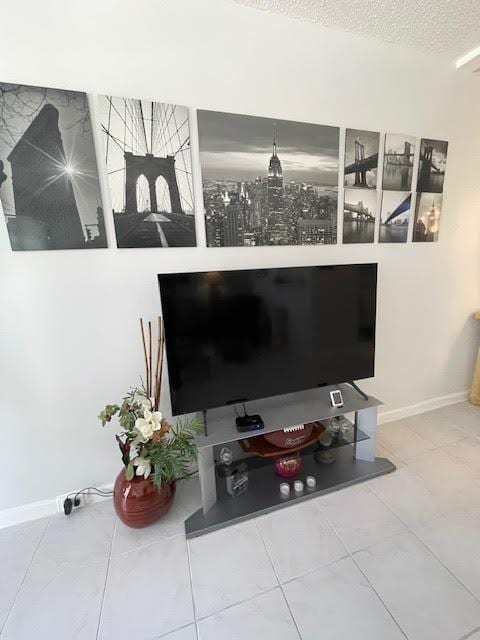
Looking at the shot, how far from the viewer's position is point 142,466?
1.21 metres

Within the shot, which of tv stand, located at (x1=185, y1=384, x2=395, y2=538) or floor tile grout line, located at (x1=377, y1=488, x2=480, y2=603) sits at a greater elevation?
tv stand, located at (x1=185, y1=384, x2=395, y2=538)

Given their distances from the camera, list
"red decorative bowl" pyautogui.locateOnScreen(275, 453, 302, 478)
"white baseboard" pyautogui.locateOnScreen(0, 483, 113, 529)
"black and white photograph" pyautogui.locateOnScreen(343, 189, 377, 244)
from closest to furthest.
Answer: "white baseboard" pyautogui.locateOnScreen(0, 483, 113, 529), "red decorative bowl" pyautogui.locateOnScreen(275, 453, 302, 478), "black and white photograph" pyautogui.locateOnScreen(343, 189, 377, 244)

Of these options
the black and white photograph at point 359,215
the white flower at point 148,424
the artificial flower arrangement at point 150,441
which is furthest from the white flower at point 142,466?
the black and white photograph at point 359,215

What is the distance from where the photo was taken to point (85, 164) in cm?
120

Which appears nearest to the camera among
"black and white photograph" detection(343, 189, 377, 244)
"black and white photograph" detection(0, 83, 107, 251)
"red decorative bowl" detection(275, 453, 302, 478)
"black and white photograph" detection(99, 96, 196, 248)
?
"black and white photograph" detection(0, 83, 107, 251)

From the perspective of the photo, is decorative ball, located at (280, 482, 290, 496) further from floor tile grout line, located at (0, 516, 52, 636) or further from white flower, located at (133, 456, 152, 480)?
floor tile grout line, located at (0, 516, 52, 636)

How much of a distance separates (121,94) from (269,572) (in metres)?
2.13

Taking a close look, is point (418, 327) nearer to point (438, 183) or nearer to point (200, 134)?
point (438, 183)

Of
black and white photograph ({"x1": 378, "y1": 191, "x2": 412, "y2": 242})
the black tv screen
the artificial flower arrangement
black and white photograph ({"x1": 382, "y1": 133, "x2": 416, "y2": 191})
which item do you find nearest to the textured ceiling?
black and white photograph ({"x1": 382, "y1": 133, "x2": 416, "y2": 191})

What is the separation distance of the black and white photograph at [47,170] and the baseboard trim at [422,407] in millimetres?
2290

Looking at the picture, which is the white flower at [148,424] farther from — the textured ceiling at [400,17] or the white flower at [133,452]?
the textured ceiling at [400,17]

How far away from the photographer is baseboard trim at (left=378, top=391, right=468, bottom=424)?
2.07 meters

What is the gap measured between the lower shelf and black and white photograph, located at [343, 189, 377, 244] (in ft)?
4.41

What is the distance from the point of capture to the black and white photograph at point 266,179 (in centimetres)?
135
